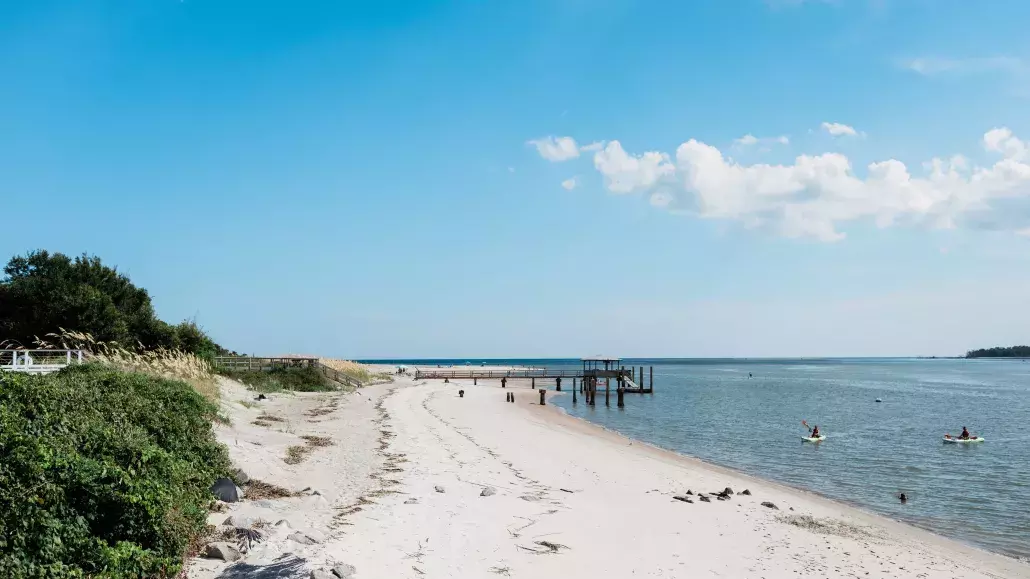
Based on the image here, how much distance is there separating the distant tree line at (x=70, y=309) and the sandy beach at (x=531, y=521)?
1193 cm

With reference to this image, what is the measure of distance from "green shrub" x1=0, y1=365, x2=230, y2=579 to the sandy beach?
0.80 metres

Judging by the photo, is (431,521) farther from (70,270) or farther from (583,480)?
(70,270)

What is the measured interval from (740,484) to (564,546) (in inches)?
391

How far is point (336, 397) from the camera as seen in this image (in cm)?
3538

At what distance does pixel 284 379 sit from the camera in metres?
40.0

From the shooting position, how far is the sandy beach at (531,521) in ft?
27.0

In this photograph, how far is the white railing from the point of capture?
16017mm

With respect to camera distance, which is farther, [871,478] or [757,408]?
[757,408]

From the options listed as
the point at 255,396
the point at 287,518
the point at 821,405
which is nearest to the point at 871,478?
the point at 287,518

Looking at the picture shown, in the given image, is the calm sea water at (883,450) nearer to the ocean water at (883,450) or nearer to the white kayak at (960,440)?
the ocean water at (883,450)

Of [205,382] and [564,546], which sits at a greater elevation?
[205,382]

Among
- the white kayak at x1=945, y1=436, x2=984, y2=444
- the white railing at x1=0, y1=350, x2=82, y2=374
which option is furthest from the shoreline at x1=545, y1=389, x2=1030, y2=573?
the white railing at x1=0, y1=350, x2=82, y2=374

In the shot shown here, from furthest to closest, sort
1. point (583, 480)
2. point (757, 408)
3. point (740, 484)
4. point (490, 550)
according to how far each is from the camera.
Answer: point (757, 408) < point (740, 484) < point (583, 480) < point (490, 550)

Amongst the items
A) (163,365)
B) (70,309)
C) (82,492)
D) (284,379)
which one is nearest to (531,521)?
(82,492)
